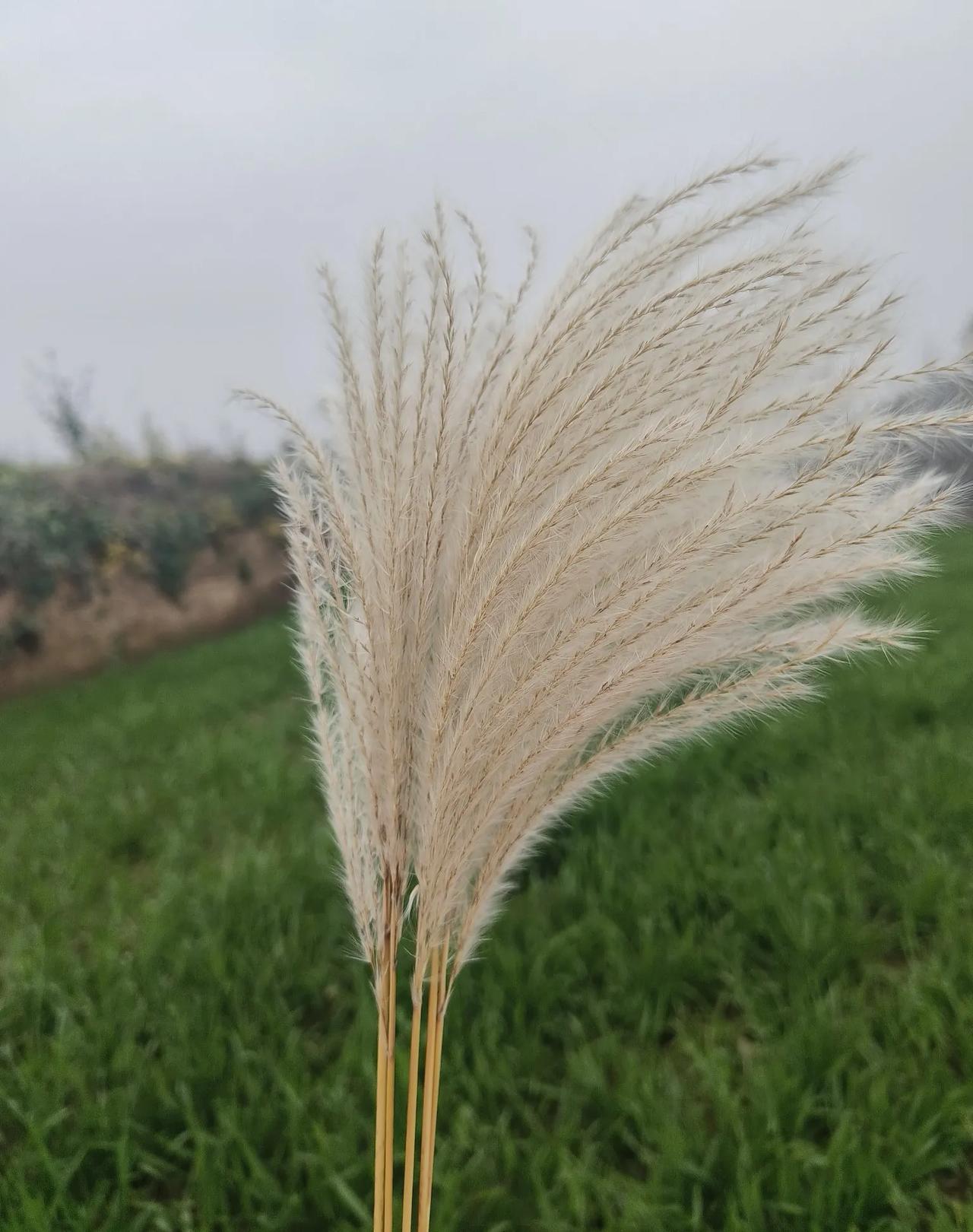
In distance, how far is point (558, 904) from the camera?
6.72 ft

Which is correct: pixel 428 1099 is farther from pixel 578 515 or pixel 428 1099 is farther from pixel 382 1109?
pixel 578 515

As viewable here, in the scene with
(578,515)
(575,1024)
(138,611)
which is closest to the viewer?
(578,515)

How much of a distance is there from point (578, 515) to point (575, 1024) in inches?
53.5

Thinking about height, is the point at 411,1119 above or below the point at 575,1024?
above

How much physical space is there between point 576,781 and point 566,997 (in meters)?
1.27

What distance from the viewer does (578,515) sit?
63cm

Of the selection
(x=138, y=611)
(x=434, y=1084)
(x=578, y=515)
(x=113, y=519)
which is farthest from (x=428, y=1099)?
(x=113, y=519)

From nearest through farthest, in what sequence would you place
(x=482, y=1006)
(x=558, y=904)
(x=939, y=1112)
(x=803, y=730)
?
(x=939, y=1112) → (x=482, y=1006) → (x=558, y=904) → (x=803, y=730)

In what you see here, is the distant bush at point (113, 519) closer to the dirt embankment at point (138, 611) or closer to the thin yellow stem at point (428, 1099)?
the dirt embankment at point (138, 611)

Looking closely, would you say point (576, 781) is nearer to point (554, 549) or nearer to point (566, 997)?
point (554, 549)

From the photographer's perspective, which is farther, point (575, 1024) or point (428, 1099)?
point (575, 1024)

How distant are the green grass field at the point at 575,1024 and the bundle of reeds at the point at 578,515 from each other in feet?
2.50

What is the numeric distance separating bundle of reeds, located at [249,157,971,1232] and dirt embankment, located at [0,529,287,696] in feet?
17.6

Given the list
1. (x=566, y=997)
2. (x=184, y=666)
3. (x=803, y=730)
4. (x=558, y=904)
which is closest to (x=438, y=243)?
(x=566, y=997)
